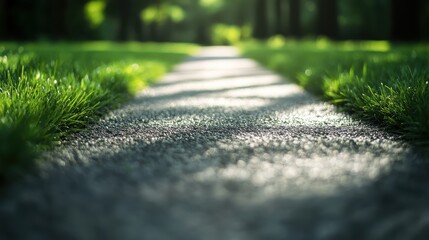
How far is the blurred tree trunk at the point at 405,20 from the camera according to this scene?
38.9ft

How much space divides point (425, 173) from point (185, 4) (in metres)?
50.8

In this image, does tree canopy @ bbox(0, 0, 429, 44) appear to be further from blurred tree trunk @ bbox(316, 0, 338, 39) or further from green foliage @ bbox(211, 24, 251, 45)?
green foliage @ bbox(211, 24, 251, 45)

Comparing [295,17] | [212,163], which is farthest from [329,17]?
[212,163]

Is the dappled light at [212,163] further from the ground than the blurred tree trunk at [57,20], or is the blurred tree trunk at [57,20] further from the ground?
the blurred tree trunk at [57,20]

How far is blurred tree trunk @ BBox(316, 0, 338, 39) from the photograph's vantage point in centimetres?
1566

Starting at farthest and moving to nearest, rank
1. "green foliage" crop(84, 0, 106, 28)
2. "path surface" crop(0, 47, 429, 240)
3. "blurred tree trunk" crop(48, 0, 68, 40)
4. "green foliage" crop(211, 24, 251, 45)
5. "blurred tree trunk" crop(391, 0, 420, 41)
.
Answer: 1. "green foliage" crop(211, 24, 251, 45)
2. "green foliage" crop(84, 0, 106, 28)
3. "blurred tree trunk" crop(48, 0, 68, 40)
4. "blurred tree trunk" crop(391, 0, 420, 41)
5. "path surface" crop(0, 47, 429, 240)

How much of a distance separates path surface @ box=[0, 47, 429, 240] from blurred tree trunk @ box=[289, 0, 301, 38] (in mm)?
17040

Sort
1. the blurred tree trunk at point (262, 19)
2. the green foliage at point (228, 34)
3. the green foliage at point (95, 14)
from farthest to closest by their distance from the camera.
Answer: the green foliage at point (228, 34) < the green foliage at point (95, 14) < the blurred tree trunk at point (262, 19)

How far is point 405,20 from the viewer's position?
1209 centimetres

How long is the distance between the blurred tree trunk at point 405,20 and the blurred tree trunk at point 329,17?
3476 mm

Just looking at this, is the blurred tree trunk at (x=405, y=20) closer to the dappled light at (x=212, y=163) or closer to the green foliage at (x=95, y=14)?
the dappled light at (x=212, y=163)

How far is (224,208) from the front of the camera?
1835 millimetres

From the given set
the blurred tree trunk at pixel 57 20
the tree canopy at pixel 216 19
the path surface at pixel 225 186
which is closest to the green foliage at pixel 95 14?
the tree canopy at pixel 216 19

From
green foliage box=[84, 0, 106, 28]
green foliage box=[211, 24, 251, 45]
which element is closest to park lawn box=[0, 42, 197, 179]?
green foliage box=[84, 0, 106, 28]
